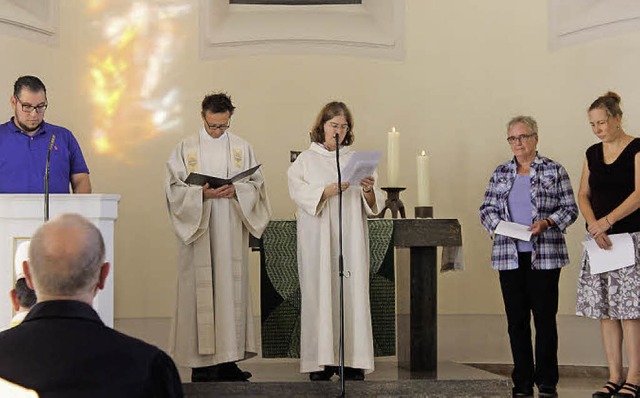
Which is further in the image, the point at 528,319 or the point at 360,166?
the point at 528,319

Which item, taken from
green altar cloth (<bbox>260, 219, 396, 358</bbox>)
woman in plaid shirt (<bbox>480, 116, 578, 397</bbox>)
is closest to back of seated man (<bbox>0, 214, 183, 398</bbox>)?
green altar cloth (<bbox>260, 219, 396, 358</bbox>)

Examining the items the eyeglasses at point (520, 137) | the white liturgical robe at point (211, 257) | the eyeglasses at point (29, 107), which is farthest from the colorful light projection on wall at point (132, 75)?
the eyeglasses at point (520, 137)

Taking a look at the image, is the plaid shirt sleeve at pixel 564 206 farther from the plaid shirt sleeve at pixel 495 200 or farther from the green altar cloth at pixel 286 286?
the green altar cloth at pixel 286 286

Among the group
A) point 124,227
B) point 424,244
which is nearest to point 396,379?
point 424,244

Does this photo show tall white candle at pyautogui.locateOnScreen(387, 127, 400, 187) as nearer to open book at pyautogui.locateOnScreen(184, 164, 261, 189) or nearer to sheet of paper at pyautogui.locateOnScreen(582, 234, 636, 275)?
open book at pyautogui.locateOnScreen(184, 164, 261, 189)

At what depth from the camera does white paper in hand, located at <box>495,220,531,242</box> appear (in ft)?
21.5

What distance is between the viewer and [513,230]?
260 inches

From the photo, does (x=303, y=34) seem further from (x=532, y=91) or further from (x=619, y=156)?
(x=619, y=156)

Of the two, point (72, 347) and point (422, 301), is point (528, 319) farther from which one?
point (72, 347)

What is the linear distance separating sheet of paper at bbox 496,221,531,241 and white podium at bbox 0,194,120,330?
268 centimetres

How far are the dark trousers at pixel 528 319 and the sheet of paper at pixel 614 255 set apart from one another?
1.13ft

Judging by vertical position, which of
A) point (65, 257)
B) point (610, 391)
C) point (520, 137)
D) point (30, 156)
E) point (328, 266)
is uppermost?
point (520, 137)

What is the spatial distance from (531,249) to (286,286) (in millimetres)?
1578

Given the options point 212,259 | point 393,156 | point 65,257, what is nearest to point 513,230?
point 393,156
